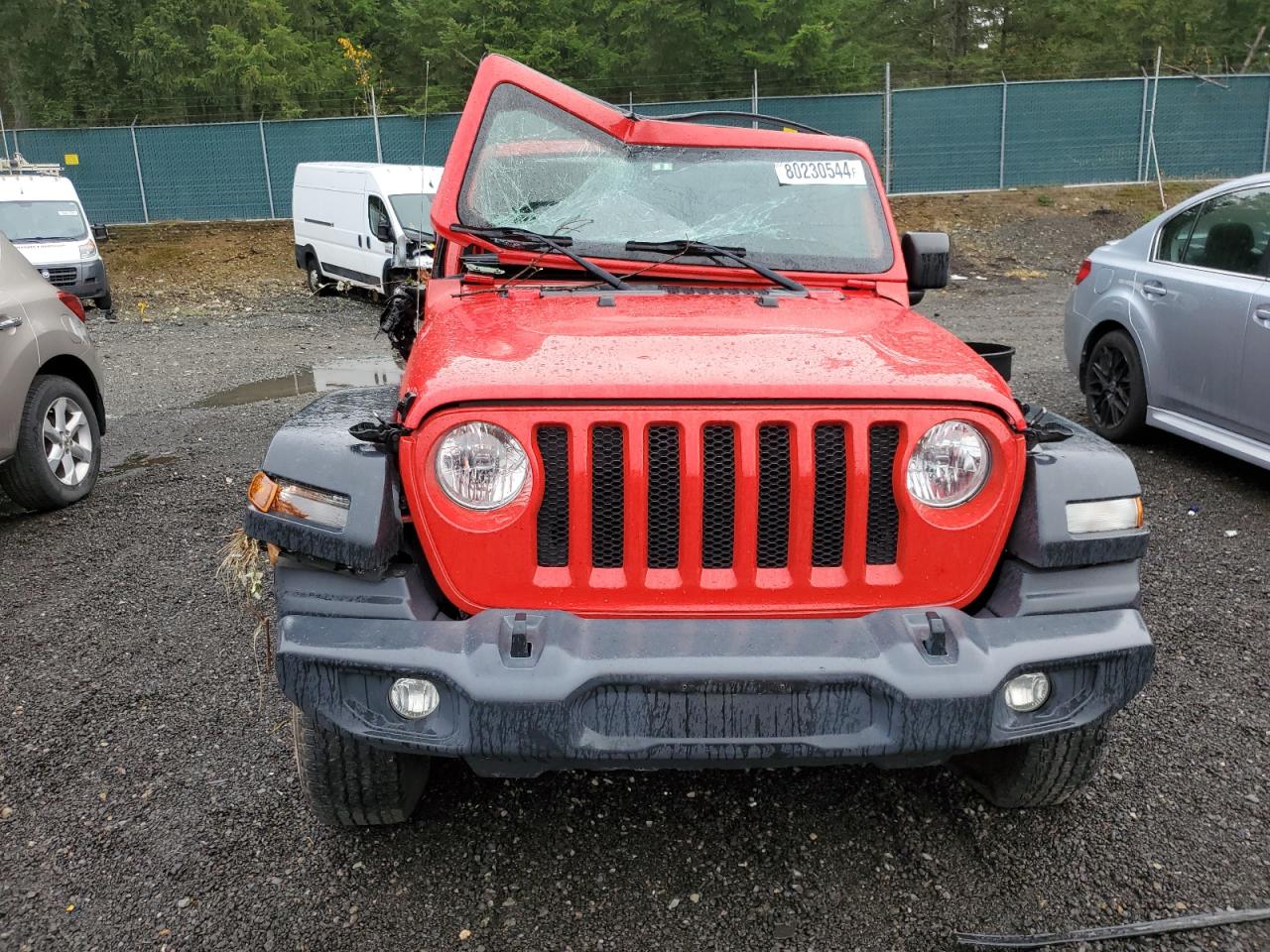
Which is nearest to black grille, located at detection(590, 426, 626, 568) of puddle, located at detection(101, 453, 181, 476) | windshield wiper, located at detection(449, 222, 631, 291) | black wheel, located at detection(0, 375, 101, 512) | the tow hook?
the tow hook

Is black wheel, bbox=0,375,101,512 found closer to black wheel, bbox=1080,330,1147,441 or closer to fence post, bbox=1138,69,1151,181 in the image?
black wheel, bbox=1080,330,1147,441

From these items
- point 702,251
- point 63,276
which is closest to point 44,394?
point 702,251

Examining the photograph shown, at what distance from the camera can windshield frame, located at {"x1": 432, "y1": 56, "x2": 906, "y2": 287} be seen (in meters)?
3.60

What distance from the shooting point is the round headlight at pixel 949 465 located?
2467 millimetres

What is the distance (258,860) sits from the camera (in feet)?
9.36

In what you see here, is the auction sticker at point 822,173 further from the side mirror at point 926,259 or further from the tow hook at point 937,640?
the tow hook at point 937,640

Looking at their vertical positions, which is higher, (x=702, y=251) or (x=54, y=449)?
(x=702, y=251)

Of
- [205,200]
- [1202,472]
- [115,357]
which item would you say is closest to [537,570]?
[1202,472]

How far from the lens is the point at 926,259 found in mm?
3857

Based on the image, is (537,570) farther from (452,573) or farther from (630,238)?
(630,238)

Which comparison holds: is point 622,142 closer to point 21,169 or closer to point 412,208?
point 412,208

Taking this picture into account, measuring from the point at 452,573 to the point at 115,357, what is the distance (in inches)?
449

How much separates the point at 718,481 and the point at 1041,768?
3.95 feet

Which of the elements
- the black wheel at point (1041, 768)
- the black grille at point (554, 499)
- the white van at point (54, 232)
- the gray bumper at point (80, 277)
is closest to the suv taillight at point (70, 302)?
the black grille at point (554, 499)
